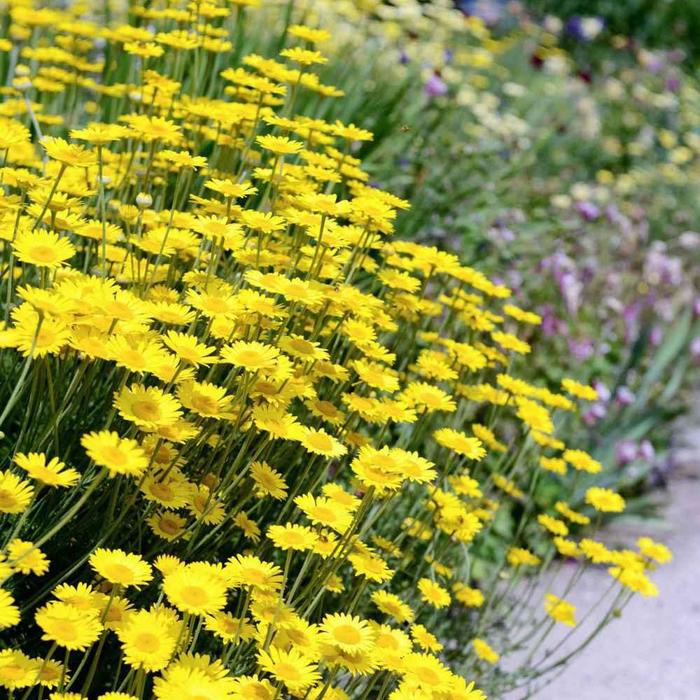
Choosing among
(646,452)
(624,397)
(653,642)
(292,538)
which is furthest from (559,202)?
(292,538)

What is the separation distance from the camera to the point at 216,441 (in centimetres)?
170

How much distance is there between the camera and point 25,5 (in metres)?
2.77

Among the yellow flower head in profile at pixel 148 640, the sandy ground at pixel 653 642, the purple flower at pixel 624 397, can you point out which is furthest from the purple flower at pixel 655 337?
the yellow flower head in profile at pixel 148 640

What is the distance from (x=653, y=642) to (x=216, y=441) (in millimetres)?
1841

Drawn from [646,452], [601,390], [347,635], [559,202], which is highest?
[347,635]

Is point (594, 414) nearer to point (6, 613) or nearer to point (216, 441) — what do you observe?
point (216, 441)

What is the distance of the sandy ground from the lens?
2789 mm

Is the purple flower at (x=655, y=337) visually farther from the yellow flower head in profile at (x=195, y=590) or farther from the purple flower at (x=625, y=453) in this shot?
the yellow flower head in profile at (x=195, y=590)

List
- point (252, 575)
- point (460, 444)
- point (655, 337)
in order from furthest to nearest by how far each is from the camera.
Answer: point (655, 337)
point (460, 444)
point (252, 575)

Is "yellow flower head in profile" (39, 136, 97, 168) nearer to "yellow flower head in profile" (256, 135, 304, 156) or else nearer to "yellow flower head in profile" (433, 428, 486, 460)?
"yellow flower head in profile" (256, 135, 304, 156)

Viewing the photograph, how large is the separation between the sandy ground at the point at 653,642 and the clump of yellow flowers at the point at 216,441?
35cm

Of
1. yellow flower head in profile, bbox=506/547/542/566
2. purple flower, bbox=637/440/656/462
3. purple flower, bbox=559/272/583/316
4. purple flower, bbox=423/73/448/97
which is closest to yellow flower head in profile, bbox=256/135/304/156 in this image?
yellow flower head in profile, bbox=506/547/542/566

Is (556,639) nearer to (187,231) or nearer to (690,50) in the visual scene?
(187,231)

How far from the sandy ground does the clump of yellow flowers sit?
13.9 inches
